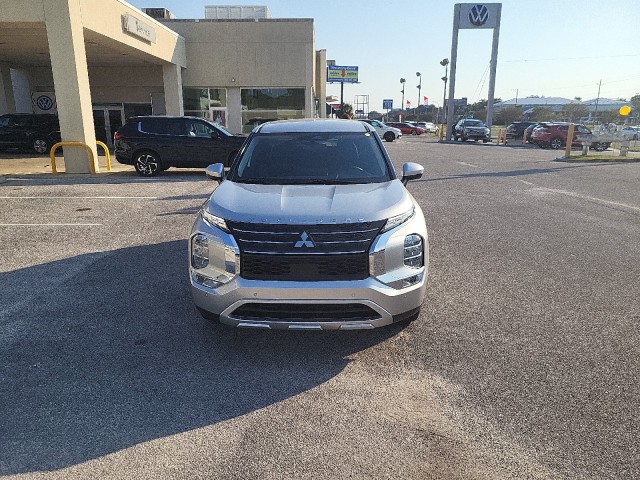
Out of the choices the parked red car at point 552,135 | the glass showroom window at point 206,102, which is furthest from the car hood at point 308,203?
the parked red car at point 552,135

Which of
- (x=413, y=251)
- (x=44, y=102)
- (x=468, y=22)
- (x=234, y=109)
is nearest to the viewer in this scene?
(x=413, y=251)

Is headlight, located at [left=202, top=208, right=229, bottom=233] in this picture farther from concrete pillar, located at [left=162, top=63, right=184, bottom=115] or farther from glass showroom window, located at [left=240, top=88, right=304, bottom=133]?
glass showroom window, located at [left=240, top=88, right=304, bottom=133]

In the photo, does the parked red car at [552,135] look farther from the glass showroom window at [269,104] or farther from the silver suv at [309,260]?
the silver suv at [309,260]

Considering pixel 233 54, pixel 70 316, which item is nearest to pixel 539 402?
pixel 70 316

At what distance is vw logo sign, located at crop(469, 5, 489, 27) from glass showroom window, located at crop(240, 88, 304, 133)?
76.4ft

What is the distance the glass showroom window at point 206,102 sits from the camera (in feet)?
89.2

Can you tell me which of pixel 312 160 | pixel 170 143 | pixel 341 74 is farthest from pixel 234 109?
pixel 341 74

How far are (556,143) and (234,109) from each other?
2057 cm

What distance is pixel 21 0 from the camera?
41.4ft

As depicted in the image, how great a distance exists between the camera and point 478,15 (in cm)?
4159

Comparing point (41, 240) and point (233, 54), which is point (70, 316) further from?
point (233, 54)

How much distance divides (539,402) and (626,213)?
8.03 meters

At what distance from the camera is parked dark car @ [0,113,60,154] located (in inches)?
772

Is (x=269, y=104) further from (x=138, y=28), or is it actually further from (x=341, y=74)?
(x=341, y=74)
